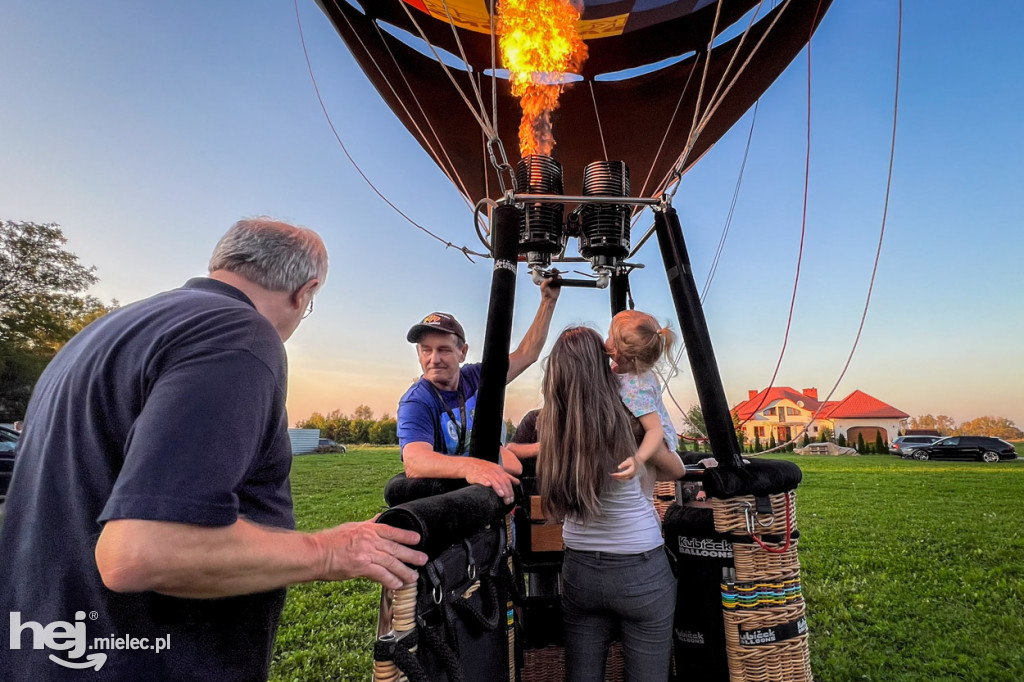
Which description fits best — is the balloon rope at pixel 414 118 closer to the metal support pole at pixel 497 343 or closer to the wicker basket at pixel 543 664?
the metal support pole at pixel 497 343

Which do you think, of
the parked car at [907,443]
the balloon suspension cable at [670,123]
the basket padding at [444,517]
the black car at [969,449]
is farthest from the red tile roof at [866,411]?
the basket padding at [444,517]

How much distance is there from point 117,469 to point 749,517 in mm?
1452

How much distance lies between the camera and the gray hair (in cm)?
106

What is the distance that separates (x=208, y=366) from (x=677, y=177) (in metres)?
1.80

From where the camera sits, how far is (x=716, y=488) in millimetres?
1469

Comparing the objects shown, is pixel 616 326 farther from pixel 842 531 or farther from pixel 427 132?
pixel 842 531

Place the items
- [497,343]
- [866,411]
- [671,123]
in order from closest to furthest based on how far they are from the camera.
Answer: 1. [497,343]
2. [671,123]
3. [866,411]

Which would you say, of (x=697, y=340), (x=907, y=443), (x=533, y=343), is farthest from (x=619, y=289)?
(x=907, y=443)

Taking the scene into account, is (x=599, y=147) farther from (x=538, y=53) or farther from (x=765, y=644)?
(x=765, y=644)

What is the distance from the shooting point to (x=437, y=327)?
6.75 feet

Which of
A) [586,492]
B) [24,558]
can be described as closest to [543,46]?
[586,492]

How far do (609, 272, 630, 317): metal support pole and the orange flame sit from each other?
2.85 ft

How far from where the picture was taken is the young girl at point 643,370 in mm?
1597

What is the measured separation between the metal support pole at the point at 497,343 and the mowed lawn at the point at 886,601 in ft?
7.31
